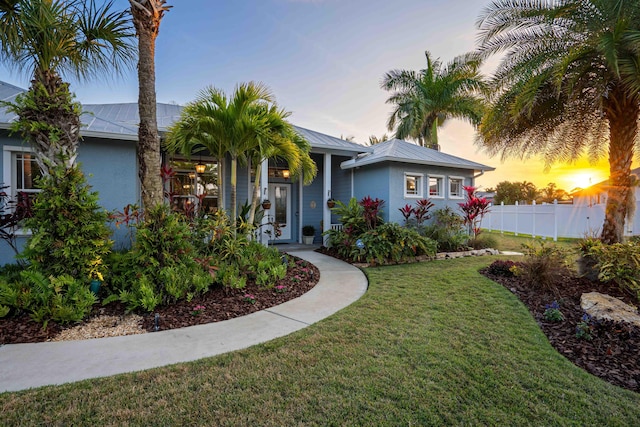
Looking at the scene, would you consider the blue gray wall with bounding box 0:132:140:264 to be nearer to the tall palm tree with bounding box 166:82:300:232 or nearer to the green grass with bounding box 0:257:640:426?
the tall palm tree with bounding box 166:82:300:232

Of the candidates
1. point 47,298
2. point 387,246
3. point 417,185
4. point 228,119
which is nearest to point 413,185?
point 417,185

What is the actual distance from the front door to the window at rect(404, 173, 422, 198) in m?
4.32

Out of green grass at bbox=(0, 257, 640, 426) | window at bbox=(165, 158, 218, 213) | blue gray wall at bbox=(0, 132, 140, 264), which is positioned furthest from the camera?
window at bbox=(165, 158, 218, 213)

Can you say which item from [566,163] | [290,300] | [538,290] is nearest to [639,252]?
[538,290]

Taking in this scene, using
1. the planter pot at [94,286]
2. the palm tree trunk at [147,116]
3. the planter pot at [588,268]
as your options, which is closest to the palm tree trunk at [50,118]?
the palm tree trunk at [147,116]

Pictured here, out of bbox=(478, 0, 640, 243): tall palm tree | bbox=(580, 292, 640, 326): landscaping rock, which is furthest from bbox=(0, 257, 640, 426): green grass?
bbox=(478, 0, 640, 243): tall palm tree

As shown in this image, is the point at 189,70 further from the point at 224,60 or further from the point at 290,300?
the point at 290,300

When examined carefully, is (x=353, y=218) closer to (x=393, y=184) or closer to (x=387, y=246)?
(x=387, y=246)

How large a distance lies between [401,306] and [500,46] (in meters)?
6.16

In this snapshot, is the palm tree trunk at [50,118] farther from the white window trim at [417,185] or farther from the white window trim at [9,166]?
the white window trim at [417,185]

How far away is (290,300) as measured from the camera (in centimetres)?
477

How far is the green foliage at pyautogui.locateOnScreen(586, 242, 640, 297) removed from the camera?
185 inches

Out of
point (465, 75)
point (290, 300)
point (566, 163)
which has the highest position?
point (465, 75)

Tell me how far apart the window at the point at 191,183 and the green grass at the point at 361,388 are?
6826 millimetres
